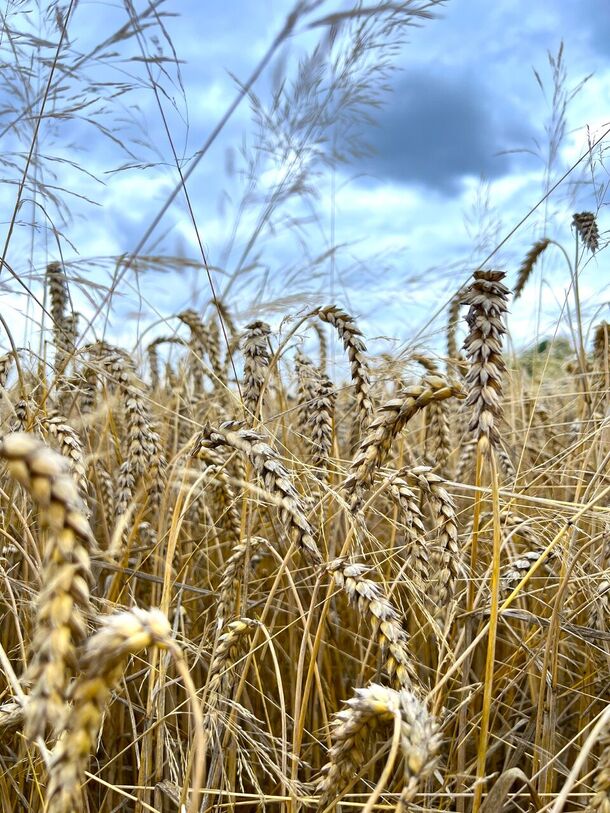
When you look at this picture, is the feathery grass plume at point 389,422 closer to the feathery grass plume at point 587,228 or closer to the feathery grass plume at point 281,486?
the feathery grass plume at point 281,486

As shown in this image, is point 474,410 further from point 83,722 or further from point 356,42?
point 356,42

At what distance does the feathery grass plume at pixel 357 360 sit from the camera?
1.29m

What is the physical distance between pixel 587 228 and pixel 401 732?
1.69 metres

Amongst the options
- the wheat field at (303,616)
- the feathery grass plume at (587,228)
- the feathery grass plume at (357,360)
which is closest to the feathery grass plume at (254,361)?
the wheat field at (303,616)

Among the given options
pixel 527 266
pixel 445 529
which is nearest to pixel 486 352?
pixel 445 529

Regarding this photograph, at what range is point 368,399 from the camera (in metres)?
1.30

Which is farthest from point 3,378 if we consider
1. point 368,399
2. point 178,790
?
point 178,790

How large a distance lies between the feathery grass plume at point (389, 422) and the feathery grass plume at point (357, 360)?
296mm

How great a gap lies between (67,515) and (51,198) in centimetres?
171

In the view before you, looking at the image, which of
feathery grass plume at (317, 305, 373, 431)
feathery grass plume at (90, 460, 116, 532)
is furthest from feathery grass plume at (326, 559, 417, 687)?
feathery grass plume at (90, 460, 116, 532)

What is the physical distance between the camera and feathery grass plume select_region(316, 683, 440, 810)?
0.64 meters

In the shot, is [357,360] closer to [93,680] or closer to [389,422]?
[389,422]

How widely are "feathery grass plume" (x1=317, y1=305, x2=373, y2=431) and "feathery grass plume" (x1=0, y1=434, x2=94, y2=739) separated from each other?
33.7 inches

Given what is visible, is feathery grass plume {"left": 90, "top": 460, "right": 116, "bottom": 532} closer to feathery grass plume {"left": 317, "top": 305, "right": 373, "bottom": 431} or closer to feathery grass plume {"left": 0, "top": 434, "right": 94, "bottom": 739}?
feathery grass plume {"left": 317, "top": 305, "right": 373, "bottom": 431}
